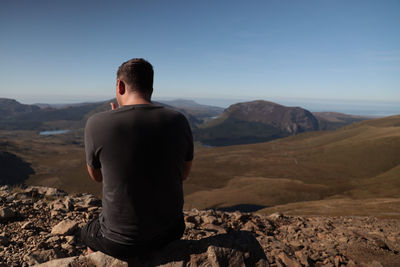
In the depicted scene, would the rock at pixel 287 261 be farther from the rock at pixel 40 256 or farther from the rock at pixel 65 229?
the rock at pixel 65 229

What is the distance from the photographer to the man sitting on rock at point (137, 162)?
3.27m

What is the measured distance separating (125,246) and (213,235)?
8.36 feet

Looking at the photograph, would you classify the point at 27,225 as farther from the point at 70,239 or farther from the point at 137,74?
the point at 137,74

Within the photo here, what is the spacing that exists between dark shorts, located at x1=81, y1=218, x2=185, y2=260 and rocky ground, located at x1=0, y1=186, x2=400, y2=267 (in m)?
1.35

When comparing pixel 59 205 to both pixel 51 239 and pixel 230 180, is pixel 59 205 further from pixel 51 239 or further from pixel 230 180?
pixel 230 180

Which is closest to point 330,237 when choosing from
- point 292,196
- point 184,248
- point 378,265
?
point 378,265

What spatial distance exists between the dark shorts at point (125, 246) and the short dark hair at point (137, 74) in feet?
8.20

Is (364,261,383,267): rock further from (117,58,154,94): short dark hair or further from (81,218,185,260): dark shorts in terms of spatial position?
(117,58,154,94): short dark hair

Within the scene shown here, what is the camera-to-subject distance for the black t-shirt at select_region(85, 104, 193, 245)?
3256 millimetres

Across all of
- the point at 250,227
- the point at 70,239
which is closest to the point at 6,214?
the point at 70,239

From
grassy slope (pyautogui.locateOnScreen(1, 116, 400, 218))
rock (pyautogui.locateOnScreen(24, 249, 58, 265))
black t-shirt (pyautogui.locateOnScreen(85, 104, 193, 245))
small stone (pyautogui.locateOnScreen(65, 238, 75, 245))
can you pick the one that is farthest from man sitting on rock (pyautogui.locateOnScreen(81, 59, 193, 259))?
grassy slope (pyautogui.locateOnScreen(1, 116, 400, 218))

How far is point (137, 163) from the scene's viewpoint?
3.25 m

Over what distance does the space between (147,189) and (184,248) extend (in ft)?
5.84

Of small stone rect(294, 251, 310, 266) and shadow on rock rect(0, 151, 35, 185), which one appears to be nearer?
small stone rect(294, 251, 310, 266)
